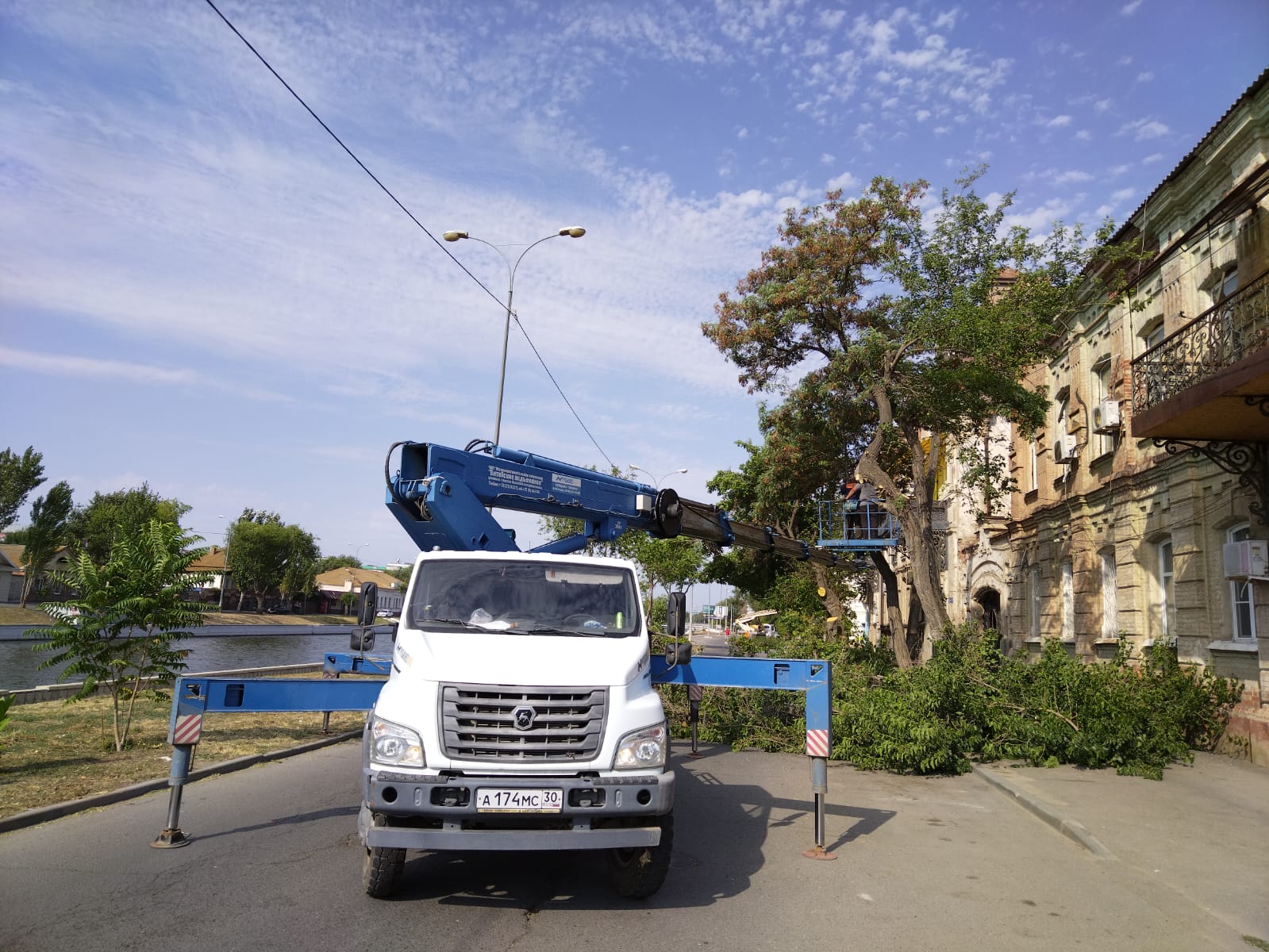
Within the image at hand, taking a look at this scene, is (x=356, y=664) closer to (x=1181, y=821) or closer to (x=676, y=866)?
(x=676, y=866)

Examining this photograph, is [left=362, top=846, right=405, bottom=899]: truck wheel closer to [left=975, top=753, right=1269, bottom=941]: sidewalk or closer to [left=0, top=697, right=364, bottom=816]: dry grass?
[left=0, top=697, right=364, bottom=816]: dry grass

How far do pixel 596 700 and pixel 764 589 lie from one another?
31.1m

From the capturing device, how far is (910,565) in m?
18.1

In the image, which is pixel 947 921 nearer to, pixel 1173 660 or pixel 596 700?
pixel 596 700

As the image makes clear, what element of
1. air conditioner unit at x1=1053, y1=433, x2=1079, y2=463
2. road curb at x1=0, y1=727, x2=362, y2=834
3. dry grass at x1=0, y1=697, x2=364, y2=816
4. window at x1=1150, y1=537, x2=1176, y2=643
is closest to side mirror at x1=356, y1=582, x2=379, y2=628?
road curb at x1=0, y1=727, x2=362, y2=834

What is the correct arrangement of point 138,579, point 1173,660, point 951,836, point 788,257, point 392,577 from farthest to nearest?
1. point 392,577
2. point 788,257
3. point 1173,660
4. point 138,579
5. point 951,836

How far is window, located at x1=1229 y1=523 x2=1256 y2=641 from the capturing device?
41.4ft

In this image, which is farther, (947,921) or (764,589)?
(764,589)

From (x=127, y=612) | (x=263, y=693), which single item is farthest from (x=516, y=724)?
(x=127, y=612)

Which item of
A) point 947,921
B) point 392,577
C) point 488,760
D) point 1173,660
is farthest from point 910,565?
point 392,577

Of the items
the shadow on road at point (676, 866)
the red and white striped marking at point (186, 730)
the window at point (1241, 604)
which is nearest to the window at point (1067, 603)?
the window at point (1241, 604)

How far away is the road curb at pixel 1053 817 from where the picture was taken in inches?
288

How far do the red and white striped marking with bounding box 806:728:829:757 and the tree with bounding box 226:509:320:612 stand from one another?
78791mm

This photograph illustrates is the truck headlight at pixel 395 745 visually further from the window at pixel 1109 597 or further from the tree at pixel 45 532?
the tree at pixel 45 532
